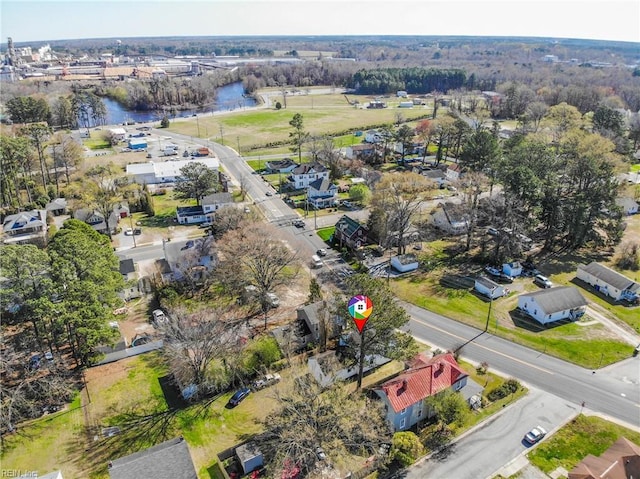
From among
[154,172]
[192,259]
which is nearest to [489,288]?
[192,259]

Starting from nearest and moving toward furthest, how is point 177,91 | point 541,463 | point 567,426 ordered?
point 541,463
point 567,426
point 177,91

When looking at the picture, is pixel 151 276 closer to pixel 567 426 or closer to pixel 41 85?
pixel 567 426

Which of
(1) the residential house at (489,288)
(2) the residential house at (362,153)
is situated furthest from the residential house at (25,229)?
(2) the residential house at (362,153)

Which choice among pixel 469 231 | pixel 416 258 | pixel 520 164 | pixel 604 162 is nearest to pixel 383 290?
pixel 416 258

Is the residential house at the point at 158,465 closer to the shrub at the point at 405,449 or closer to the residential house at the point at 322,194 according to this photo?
the shrub at the point at 405,449

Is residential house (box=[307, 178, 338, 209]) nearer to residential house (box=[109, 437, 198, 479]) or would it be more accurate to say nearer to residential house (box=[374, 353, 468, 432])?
residential house (box=[374, 353, 468, 432])

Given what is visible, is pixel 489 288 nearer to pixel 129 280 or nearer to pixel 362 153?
pixel 129 280

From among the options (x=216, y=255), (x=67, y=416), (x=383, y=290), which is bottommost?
(x=67, y=416)
